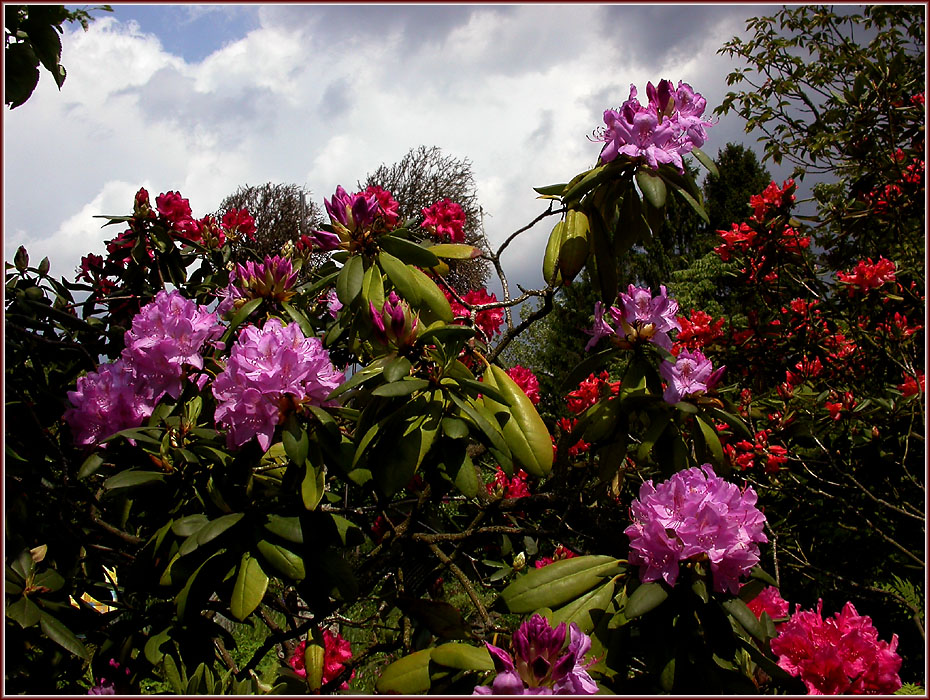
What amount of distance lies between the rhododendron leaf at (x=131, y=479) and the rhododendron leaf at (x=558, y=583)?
0.68 meters

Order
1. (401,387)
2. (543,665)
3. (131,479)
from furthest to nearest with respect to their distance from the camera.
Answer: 1. (131,479)
2. (401,387)
3. (543,665)

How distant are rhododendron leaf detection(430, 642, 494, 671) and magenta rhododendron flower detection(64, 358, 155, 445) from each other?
0.77 meters

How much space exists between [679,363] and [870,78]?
2.21 metres

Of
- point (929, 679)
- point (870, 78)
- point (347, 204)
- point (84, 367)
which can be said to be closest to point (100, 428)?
point (84, 367)

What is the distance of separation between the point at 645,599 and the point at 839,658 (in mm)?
408

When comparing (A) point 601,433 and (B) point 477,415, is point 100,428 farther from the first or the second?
(A) point 601,433

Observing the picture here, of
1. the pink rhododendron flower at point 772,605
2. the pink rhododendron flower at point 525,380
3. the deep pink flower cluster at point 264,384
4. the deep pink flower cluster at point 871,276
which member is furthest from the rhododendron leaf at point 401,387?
the deep pink flower cluster at point 871,276

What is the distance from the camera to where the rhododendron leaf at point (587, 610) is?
107 centimetres

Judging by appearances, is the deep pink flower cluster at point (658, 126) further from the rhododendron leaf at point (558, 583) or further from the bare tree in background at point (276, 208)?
the bare tree in background at point (276, 208)

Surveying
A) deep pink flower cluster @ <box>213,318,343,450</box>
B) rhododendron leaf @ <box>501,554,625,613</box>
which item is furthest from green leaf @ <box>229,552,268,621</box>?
rhododendron leaf @ <box>501,554,625,613</box>

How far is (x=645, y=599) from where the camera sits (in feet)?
3.22

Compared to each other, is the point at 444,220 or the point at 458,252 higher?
the point at 444,220

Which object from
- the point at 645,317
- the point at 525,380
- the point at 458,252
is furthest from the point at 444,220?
the point at 645,317

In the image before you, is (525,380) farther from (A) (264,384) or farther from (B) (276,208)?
(B) (276,208)
